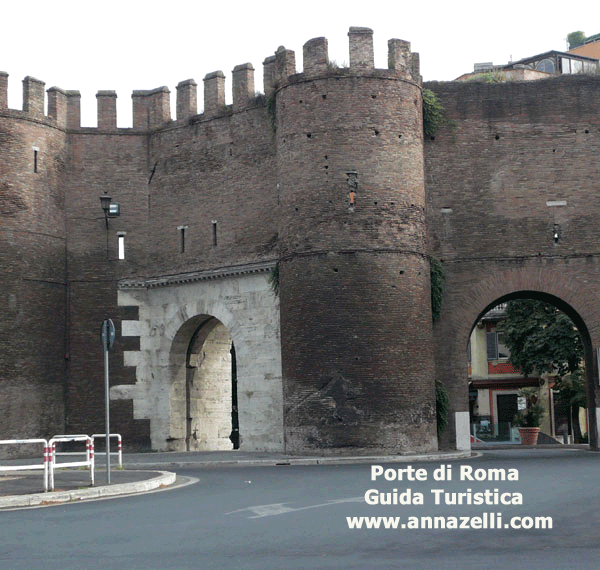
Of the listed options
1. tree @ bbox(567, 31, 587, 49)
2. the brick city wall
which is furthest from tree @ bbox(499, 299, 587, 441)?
tree @ bbox(567, 31, 587, 49)

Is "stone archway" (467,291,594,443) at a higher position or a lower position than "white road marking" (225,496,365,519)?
higher

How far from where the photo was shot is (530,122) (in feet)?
91.2

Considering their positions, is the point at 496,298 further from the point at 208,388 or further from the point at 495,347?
the point at 495,347

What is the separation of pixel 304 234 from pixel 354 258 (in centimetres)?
141

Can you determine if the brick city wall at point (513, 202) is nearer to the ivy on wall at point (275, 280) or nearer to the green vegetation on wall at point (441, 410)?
the green vegetation on wall at point (441, 410)

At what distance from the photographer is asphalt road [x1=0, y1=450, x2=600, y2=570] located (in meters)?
9.08

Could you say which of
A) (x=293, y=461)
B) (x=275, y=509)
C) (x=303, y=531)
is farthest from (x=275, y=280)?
(x=303, y=531)

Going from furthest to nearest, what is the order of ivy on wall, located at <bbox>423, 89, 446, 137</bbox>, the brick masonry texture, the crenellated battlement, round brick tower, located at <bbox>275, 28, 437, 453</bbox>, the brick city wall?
ivy on wall, located at <bbox>423, 89, 446, 137</bbox>, the brick city wall, the crenellated battlement, the brick masonry texture, round brick tower, located at <bbox>275, 28, 437, 453</bbox>

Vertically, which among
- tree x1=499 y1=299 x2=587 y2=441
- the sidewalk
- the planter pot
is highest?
tree x1=499 y1=299 x2=587 y2=441

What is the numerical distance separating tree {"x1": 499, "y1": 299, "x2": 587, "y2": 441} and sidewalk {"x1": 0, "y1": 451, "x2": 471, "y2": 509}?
44.8ft

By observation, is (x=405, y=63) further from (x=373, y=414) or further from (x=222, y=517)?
(x=222, y=517)

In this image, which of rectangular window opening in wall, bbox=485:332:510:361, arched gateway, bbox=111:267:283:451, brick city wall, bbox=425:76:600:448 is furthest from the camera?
rectangular window opening in wall, bbox=485:332:510:361

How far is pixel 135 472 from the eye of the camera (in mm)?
20000

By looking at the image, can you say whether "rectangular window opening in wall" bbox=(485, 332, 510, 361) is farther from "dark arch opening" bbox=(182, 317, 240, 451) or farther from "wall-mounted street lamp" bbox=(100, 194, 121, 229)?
"wall-mounted street lamp" bbox=(100, 194, 121, 229)
